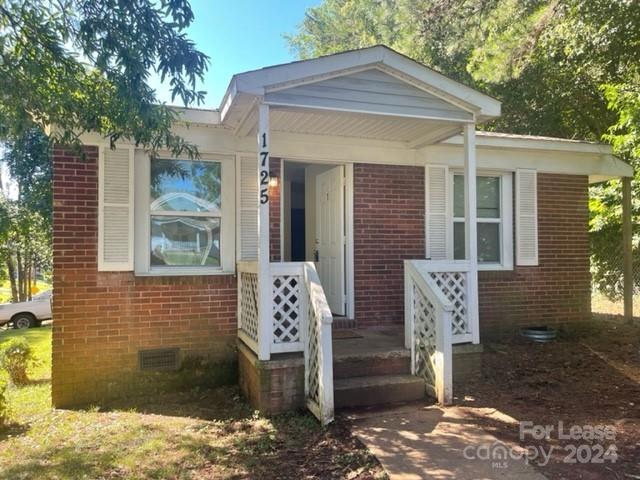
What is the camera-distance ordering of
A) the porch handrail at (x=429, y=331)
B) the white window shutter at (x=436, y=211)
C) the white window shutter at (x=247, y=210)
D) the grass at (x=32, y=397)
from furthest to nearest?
the white window shutter at (x=436, y=211) < the white window shutter at (x=247, y=210) < the grass at (x=32, y=397) < the porch handrail at (x=429, y=331)

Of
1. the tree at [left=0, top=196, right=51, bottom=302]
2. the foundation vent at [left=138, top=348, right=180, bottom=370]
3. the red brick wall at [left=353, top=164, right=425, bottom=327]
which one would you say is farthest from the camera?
the tree at [left=0, top=196, right=51, bottom=302]

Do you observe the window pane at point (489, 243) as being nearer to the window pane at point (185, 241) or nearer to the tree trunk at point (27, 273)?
the window pane at point (185, 241)

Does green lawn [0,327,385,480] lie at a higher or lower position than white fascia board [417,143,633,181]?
lower

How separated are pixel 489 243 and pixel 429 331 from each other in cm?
275

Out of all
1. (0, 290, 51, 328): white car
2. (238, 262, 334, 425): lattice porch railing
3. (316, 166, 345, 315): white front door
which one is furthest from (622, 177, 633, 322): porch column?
(0, 290, 51, 328): white car


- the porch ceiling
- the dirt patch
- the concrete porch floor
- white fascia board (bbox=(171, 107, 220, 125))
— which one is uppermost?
white fascia board (bbox=(171, 107, 220, 125))

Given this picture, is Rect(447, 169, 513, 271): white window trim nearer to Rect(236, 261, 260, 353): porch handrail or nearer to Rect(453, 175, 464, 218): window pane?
Rect(453, 175, 464, 218): window pane

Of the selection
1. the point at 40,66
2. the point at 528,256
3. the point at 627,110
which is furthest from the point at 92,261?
the point at 627,110

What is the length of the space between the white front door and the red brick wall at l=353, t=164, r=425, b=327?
0.69 feet

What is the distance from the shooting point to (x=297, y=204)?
324 inches

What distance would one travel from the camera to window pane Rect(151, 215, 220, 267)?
17.6 ft

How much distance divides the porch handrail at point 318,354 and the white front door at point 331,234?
180 centimetres

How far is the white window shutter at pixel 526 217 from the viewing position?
22.2ft

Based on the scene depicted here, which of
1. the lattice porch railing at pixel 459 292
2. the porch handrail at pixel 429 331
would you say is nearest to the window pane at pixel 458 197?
the lattice porch railing at pixel 459 292
